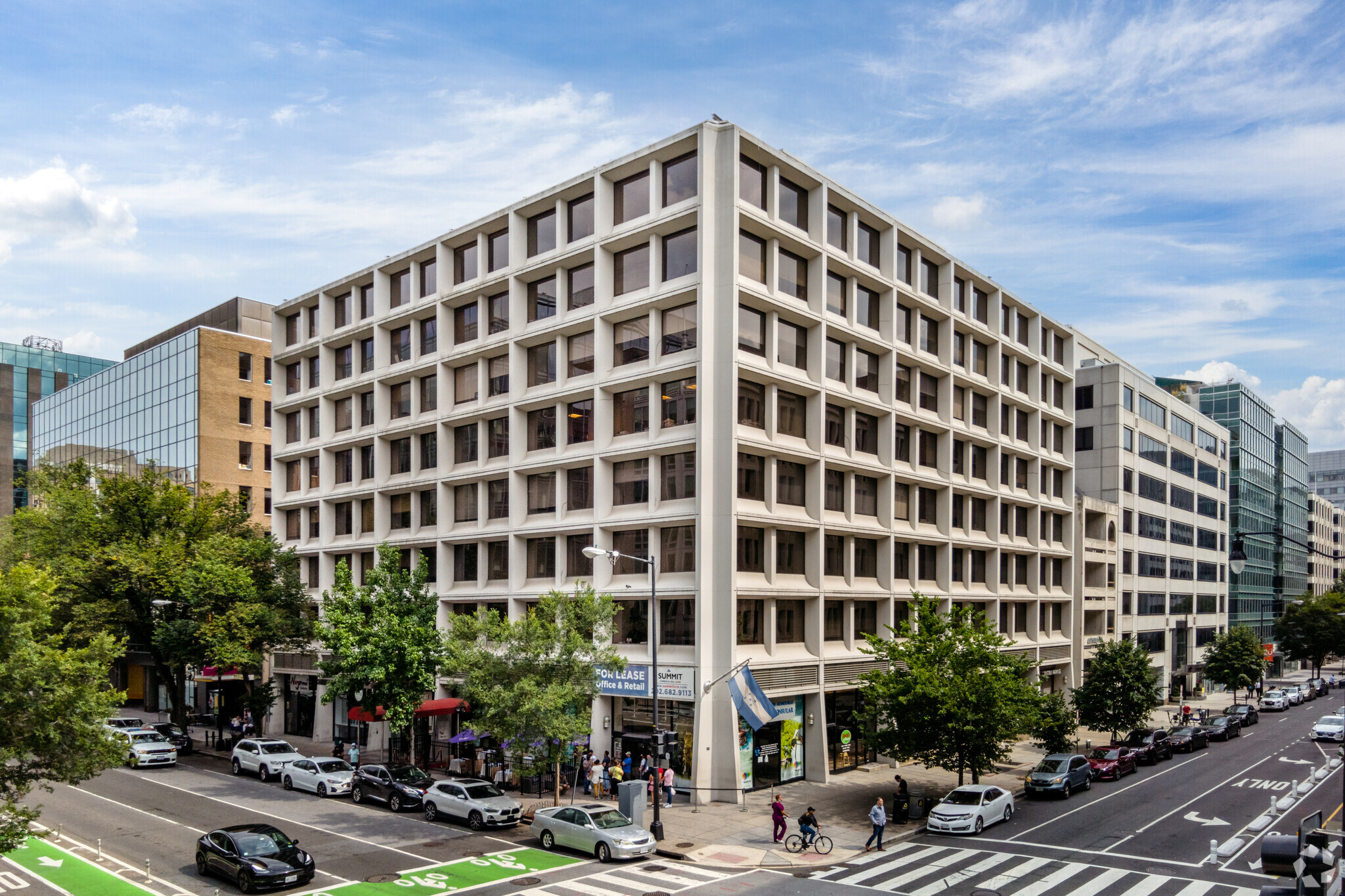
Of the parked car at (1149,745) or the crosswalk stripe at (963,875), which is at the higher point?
the crosswalk stripe at (963,875)

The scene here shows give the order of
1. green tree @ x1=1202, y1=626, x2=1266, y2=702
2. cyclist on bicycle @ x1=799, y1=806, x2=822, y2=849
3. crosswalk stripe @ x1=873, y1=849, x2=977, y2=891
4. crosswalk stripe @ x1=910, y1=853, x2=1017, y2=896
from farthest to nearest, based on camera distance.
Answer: green tree @ x1=1202, y1=626, x2=1266, y2=702
cyclist on bicycle @ x1=799, y1=806, x2=822, y2=849
crosswalk stripe @ x1=873, y1=849, x2=977, y2=891
crosswalk stripe @ x1=910, y1=853, x2=1017, y2=896

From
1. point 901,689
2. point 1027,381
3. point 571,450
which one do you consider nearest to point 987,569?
point 1027,381

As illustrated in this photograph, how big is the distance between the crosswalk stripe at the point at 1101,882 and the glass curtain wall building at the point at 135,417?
6100cm

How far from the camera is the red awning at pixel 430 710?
36875 mm

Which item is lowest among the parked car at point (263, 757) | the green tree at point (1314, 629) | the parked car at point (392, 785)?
the green tree at point (1314, 629)

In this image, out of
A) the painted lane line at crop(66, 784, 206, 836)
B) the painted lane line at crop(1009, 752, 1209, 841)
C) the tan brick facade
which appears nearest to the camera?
the painted lane line at crop(66, 784, 206, 836)

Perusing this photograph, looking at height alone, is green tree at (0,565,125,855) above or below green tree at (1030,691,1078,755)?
above

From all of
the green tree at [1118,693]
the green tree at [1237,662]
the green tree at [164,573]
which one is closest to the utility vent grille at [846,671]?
the green tree at [1118,693]

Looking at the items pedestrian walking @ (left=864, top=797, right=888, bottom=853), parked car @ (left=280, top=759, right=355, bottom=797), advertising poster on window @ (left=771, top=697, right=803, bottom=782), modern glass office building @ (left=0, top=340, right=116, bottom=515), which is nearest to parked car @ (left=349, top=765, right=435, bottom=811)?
parked car @ (left=280, top=759, right=355, bottom=797)

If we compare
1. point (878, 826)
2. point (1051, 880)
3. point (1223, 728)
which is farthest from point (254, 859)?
point (1223, 728)

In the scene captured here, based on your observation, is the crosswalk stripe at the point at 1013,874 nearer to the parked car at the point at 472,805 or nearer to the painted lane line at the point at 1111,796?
the painted lane line at the point at 1111,796

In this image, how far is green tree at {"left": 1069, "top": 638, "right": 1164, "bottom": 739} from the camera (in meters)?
47.5

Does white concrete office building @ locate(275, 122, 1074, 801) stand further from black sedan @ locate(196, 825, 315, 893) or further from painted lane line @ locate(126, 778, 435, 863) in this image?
black sedan @ locate(196, 825, 315, 893)

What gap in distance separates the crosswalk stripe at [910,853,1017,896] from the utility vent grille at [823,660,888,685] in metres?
12.9
